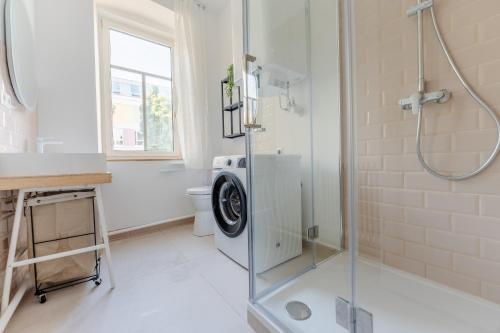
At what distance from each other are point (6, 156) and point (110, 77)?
163 centimetres

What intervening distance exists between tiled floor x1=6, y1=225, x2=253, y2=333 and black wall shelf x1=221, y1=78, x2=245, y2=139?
1.43m

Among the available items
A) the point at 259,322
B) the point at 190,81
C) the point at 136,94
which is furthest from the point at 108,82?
the point at 259,322

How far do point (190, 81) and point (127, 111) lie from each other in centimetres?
79

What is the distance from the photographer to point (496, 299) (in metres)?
0.96

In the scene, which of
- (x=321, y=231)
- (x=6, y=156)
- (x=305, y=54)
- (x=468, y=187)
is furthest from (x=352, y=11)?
(x=6, y=156)

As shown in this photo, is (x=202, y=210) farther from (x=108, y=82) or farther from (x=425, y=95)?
(x=425, y=95)

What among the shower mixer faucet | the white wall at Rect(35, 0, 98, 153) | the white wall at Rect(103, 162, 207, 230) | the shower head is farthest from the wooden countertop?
the shower head

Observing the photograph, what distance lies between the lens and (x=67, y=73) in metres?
1.83

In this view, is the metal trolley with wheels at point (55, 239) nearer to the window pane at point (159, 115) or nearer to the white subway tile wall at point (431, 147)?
the window pane at point (159, 115)

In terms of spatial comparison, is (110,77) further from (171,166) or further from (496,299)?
(496,299)

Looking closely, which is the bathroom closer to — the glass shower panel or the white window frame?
the glass shower panel

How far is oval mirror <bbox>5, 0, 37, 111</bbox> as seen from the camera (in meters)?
1.19

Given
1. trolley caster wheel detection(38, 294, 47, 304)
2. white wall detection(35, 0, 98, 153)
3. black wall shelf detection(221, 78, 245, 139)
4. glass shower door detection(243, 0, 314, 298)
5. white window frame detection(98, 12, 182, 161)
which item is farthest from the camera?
black wall shelf detection(221, 78, 245, 139)

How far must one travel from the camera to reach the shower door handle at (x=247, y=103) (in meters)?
1.19
